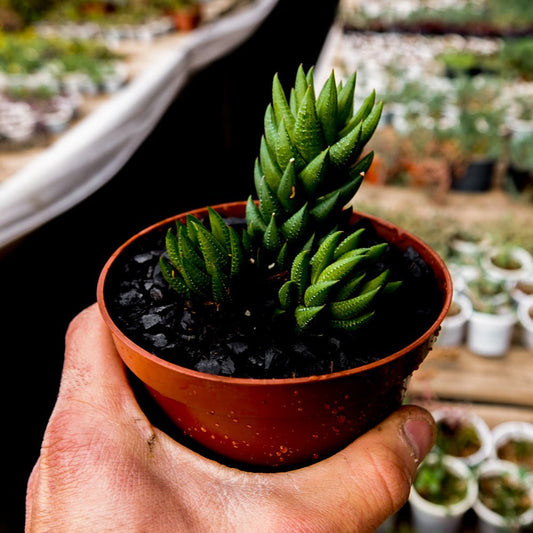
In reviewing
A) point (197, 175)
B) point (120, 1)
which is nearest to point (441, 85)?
point (197, 175)

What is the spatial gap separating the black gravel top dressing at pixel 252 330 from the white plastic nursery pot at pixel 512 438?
158cm

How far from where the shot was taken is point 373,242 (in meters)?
0.84

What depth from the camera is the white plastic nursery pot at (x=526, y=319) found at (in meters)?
2.32

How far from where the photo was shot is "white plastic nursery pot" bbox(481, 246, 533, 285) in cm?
260

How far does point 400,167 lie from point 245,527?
313cm

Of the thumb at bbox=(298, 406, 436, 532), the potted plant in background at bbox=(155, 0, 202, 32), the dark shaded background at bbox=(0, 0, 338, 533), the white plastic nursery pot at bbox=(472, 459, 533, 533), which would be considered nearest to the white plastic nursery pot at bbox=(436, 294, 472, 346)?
the white plastic nursery pot at bbox=(472, 459, 533, 533)

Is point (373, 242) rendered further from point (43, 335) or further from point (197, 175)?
point (197, 175)

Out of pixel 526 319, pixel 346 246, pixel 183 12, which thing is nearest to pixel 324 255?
pixel 346 246

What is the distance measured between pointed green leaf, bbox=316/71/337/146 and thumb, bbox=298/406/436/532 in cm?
42

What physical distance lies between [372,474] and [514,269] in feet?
7.50

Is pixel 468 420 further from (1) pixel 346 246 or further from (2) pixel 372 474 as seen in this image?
(1) pixel 346 246

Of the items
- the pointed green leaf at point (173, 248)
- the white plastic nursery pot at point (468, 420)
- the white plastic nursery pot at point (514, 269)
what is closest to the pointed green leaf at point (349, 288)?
the pointed green leaf at point (173, 248)

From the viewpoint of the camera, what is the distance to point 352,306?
2.17 feet

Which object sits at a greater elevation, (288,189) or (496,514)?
(288,189)
